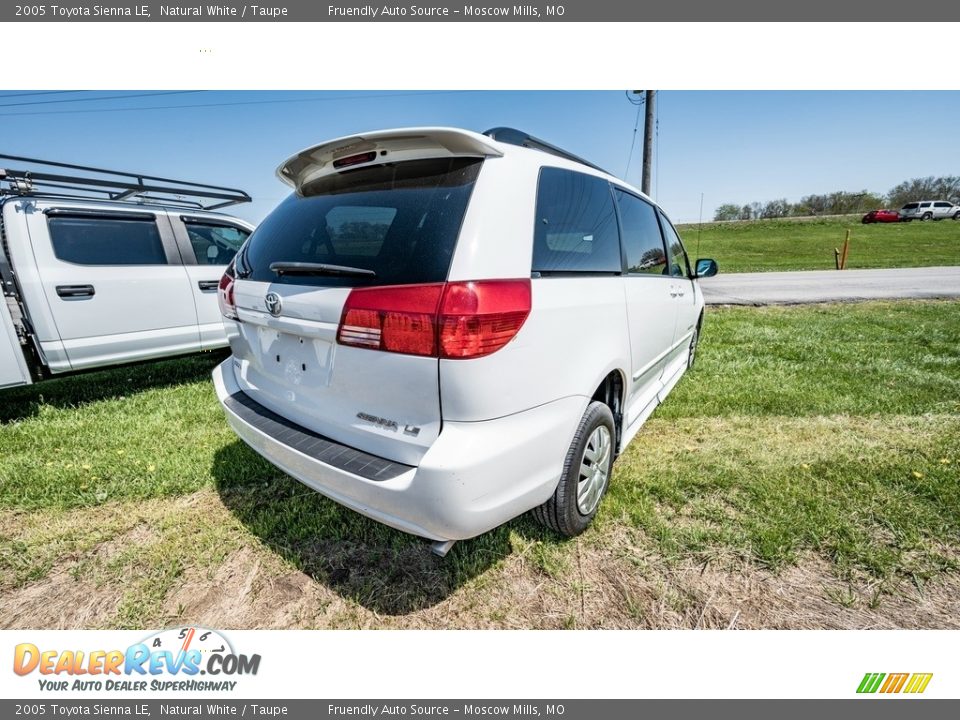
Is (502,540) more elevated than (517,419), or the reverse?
(517,419)

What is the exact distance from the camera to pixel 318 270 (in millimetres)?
1640

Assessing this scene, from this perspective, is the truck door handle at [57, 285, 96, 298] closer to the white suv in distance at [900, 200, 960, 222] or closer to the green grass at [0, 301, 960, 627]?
the green grass at [0, 301, 960, 627]

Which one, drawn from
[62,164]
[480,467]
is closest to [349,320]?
[480,467]

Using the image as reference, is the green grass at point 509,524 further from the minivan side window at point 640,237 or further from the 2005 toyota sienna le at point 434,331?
the minivan side window at point 640,237

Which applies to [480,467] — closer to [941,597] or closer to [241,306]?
[241,306]

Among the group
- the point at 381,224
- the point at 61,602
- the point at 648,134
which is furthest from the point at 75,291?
the point at 648,134

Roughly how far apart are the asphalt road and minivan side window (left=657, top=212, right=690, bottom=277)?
22.3 feet

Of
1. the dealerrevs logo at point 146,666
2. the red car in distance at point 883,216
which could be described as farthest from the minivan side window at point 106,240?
the red car in distance at point 883,216

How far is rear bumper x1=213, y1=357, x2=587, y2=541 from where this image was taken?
1.41 m

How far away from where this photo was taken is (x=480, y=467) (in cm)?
143

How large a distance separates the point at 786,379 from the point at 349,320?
477 cm

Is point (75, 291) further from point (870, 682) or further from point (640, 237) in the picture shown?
point (870, 682)

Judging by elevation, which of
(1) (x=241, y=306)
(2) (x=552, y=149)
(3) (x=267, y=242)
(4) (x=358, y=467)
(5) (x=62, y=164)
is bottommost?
(4) (x=358, y=467)

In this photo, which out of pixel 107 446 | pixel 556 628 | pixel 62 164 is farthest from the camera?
pixel 62 164
